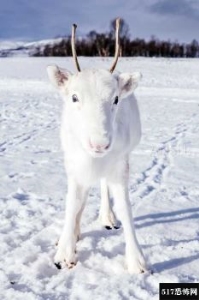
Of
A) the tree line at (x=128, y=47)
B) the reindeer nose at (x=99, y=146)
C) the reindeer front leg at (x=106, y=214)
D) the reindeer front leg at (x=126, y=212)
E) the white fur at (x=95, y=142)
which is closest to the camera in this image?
the reindeer nose at (x=99, y=146)

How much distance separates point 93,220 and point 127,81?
2.01 meters

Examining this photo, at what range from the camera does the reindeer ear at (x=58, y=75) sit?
399cm

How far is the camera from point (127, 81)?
4074mm

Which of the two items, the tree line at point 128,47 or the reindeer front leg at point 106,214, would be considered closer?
the reindeer front leg at point 106,214

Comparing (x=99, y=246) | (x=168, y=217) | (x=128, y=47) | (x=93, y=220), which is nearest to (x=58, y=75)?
(x=99, y=246)

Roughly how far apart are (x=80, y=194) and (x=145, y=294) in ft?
3.94

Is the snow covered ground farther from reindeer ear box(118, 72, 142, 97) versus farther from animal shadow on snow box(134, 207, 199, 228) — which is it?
reindeer ear box(118, 72, 142, 97)

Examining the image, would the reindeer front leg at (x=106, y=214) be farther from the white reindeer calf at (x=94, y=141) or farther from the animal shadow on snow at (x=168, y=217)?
the white reindeer calf at (x=94, y=141)

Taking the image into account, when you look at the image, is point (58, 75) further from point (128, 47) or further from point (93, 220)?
point (128, 47)

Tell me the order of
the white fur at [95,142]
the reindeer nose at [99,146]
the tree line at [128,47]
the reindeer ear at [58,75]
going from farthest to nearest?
the tree line at [128,47] < the reindeer ear at [58,75] < the white fur at [95,142] < the reindeer nose at [99,146]

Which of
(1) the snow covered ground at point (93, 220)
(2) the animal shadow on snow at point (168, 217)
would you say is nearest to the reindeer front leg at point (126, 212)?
(1) the snow covered ground at point (93, 220)

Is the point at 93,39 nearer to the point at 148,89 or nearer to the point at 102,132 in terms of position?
the point at 148,89

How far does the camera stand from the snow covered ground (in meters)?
3.86

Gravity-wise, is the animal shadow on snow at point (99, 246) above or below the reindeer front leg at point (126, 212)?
below
